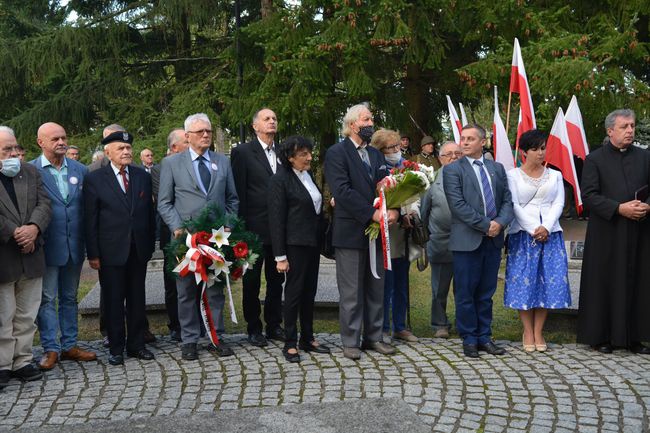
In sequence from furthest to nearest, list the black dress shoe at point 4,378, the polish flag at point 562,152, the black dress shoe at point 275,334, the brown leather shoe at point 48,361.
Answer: the polish flag at point 562,152 < the black dress shoe at point 275,334 < the brown leather shoe at point 48,361 < the black dress shoe at point 4,378

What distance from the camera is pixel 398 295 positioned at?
280 inches

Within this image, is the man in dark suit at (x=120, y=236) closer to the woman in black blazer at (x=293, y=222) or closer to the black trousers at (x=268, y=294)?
the black trousers at (x=268, y=294)

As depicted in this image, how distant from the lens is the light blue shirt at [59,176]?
6395 millimetres

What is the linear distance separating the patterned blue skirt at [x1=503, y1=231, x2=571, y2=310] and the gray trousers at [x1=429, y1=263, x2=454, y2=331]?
2.49ft

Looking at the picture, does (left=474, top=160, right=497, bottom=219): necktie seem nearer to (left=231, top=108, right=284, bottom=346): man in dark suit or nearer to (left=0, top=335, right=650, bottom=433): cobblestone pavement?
(left=0, top=335, right=650, bottom=433): cobblestone pavement

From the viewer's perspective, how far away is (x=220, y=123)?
18.0 m

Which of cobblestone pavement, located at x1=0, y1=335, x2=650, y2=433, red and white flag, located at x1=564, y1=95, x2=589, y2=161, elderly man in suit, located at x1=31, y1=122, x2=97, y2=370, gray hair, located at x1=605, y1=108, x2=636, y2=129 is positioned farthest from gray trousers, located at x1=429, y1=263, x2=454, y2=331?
elderly man in suit, located at x1=31, y1=122, x2=97, y2=370

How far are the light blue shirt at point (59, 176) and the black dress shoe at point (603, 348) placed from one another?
15.9ft

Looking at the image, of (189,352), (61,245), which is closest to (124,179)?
(61,245)

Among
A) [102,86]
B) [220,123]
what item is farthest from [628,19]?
[102,86]

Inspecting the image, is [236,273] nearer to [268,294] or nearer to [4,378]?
[268,294]

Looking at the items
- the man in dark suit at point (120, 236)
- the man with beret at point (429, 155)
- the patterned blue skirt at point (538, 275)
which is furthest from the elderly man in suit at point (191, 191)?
the man with beret at point (429, 155)

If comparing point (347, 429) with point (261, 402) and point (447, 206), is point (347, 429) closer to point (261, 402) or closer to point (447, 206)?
point (261, 402)

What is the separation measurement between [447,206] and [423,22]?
7.88 meters
